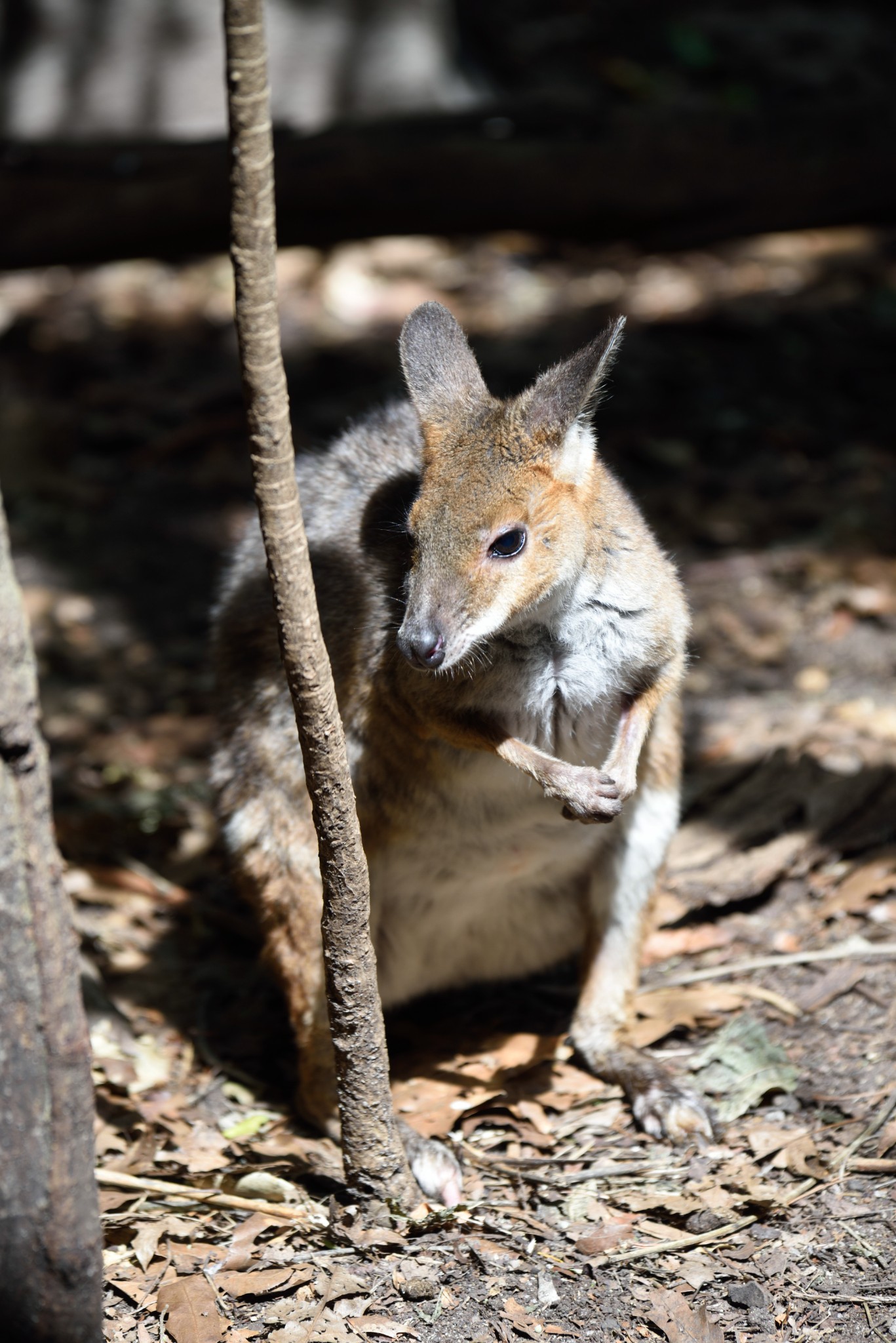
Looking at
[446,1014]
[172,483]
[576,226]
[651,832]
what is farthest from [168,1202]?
[576,226]

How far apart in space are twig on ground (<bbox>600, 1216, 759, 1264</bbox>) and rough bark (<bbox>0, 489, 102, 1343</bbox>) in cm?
122

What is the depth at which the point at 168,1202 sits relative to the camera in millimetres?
3170

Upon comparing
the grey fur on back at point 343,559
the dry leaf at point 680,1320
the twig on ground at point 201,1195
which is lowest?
the twig on ground at point 201,1195

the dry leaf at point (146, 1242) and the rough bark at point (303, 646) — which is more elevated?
the rough bark at point (303, 646)

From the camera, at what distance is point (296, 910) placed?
346 cm

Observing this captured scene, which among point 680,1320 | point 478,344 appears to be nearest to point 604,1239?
point 680,1320

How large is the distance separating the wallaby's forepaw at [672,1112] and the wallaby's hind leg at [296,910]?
0.57 meters

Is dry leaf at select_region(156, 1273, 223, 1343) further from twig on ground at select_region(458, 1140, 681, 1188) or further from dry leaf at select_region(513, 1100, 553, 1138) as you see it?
dry leaf at select_region(513, 1100, 553, 1138)

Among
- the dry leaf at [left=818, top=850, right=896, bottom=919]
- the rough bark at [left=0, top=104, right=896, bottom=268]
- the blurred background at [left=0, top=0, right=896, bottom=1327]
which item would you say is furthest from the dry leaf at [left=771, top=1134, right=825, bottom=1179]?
the rough bark at [left=0, top=104, right=896, bottom=268]

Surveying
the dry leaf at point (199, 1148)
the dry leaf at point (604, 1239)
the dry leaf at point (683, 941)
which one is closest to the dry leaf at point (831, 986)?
the dry leaf at point (683, 941)

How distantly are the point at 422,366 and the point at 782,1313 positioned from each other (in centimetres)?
215

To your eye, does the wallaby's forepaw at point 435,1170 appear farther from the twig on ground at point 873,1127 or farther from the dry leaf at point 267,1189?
the twig on ground at point 873,1127

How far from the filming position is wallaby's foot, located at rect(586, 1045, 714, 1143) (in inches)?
135

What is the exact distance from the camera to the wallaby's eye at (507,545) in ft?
9.67
